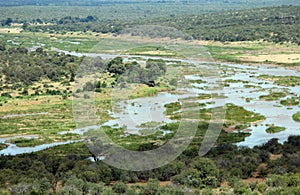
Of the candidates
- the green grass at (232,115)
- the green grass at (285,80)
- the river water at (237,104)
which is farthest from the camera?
the green grass at (285,80)

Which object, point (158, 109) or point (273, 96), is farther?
point (273, 96)

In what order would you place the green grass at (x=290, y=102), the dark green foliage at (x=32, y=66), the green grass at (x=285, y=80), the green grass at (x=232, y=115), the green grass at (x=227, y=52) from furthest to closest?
the green grass at (x=227, y=52) < the dark green foliage at (x=32, y=66) < the green grass at (x=285, y=80) < the green grass at (x=290, y=102) < the green grass at (x=232, y=115)

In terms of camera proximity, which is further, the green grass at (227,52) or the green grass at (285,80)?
the green grass at (227,52)

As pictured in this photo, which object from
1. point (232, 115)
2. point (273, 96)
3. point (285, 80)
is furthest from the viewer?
point (285, 80)

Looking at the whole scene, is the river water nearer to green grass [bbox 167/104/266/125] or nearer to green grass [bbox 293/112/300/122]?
green grass [bbox 293/112/300/122]

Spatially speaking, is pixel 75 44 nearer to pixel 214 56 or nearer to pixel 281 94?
pixel 214 56

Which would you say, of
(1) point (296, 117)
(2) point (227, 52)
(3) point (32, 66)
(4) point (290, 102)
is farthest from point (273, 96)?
(2) point (227, 52)

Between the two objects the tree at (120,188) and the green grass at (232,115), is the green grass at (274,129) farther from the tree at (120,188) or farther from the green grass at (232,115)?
the tree at (120,188)

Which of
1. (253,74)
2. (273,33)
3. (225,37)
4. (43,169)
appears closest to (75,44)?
(225,37)

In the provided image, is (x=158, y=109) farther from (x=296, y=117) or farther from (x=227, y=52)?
(x=227, y=52)

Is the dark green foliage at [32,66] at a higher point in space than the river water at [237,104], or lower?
lower

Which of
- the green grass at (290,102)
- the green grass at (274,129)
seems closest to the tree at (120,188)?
the green grass at (274,129)
